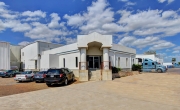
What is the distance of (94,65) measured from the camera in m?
23.0

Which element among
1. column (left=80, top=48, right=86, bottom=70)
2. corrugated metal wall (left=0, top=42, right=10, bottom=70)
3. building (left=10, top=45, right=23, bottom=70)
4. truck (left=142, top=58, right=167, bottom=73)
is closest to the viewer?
column (left=80, top=48, right=86, bottom=70)

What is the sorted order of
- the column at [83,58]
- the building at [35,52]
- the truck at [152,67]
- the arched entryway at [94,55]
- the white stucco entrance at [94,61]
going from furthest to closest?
1. the building at [35,52]
2. the truck at [152,67]
3. the white stucco entrance at [94,61]
4. the arched entryway at [94,55]
5. the column at [83,58]

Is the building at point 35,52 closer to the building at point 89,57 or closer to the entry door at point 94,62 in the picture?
the building at point 89,57

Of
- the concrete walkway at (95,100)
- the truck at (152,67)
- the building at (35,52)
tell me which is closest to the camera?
the concrete walkway at (95,100)

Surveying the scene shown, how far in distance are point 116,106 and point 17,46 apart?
140ft

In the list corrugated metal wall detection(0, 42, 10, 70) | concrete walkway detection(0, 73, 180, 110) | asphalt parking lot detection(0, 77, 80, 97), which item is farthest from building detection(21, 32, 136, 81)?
concrete walkway detection(0, 73, 180, 110)

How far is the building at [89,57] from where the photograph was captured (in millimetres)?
19750

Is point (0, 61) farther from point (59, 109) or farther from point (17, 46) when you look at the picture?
point (59, 109)

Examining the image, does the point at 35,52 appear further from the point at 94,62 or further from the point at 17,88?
the point at 17,88

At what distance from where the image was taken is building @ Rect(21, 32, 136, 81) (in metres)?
19.8

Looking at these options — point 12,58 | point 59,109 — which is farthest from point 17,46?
point 59,109

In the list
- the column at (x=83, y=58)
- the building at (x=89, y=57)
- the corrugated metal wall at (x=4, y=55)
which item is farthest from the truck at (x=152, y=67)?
the corrugated metal wall at (x=4, y=55)

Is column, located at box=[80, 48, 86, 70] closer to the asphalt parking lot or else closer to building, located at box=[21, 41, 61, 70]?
the asphalt parking lot

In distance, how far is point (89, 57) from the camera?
22719mm
